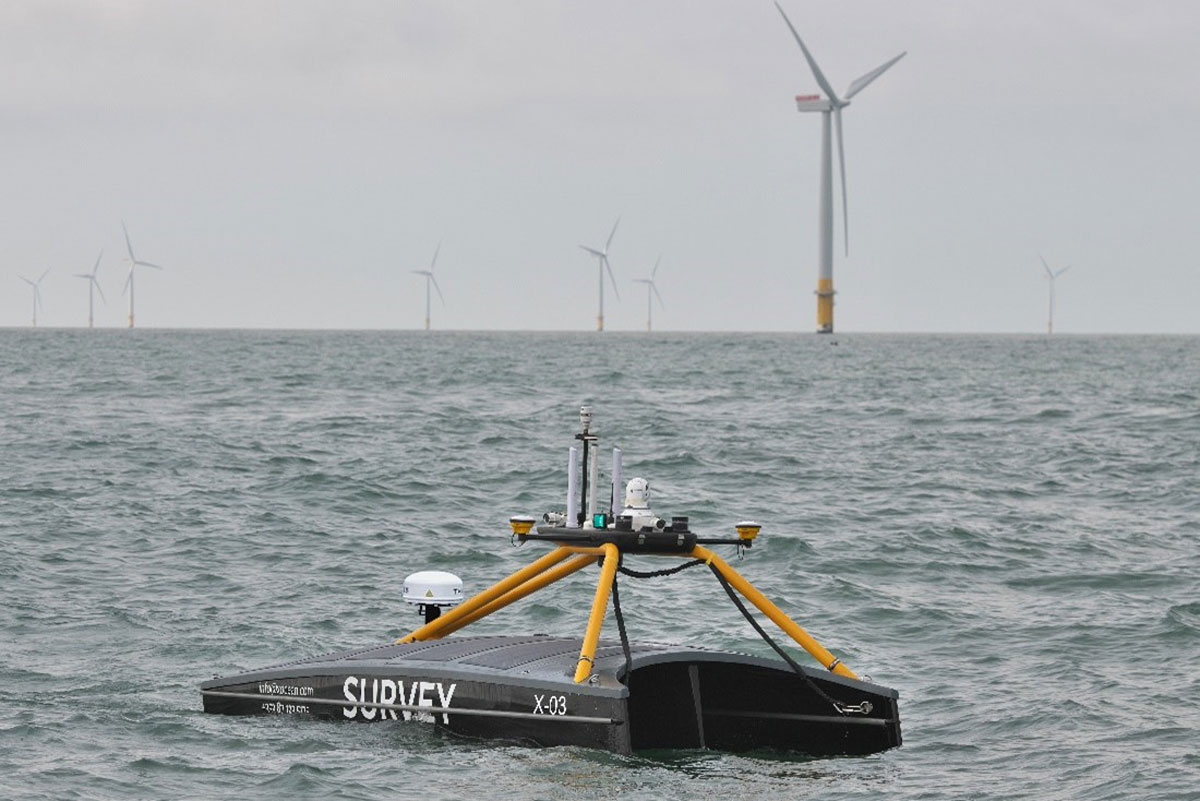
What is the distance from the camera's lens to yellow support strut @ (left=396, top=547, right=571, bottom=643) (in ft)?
53.5

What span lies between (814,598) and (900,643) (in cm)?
289

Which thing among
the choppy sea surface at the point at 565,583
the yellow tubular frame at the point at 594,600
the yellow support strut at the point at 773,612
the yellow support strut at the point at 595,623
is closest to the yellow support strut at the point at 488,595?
the yellow tubular frame at the point at 594,600

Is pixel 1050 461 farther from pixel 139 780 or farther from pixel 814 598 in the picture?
pixel 139 780

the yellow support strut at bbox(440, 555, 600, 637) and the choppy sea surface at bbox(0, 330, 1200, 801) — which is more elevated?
the yellow support strut at bbox(440, 555, 600, 637)

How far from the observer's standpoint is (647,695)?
1636 cm

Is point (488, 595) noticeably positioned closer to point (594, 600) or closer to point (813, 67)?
point (594, 600)

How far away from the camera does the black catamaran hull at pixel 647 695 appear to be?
15852 millimetres

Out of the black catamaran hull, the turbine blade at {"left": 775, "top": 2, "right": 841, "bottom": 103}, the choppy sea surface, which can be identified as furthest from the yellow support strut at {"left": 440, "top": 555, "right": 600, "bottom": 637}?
the turbine blade at {"left": 775, "top": 2, "right": 841, "bottom": 103}

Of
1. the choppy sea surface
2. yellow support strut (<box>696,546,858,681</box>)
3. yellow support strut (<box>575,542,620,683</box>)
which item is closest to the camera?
yellow support strut (<box>575,542,620,683</box>)

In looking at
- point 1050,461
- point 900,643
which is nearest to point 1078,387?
point 1050,461

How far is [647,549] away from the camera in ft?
51.4

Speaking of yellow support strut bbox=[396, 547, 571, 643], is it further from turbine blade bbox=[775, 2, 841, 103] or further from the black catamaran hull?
turbine blade bbox=[775, 2, 841, 103]

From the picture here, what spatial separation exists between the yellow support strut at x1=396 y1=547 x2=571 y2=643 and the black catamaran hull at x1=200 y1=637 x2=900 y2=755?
1.55 feet

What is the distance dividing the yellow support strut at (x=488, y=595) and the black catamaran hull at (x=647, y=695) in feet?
1.55
